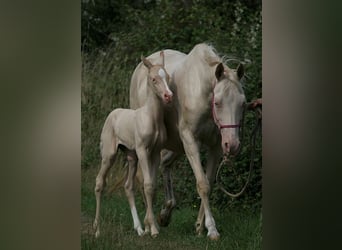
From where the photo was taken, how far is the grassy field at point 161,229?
14.9 ft

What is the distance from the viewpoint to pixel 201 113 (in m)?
4.57

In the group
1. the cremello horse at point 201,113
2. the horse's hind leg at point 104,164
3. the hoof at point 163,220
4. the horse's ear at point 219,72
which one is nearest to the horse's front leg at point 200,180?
the cremello horse at point 201,113

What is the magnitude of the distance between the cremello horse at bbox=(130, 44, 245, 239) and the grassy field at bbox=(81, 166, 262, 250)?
55mm

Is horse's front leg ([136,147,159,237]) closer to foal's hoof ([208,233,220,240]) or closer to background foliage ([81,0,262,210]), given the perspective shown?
background foliage ([81,0,262,210])

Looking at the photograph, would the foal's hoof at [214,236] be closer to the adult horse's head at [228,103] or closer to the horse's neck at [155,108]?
the adult horse's head at [228,103]

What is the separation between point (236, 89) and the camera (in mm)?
4465

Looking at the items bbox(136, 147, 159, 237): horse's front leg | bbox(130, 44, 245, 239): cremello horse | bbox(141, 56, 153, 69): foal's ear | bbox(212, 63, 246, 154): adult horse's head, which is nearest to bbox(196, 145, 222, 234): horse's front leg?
bbox(130, 44, 245, 239): cremello horse

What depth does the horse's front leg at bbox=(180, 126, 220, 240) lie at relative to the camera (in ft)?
15.1

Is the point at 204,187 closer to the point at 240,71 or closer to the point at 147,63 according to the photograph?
the point at 240,71

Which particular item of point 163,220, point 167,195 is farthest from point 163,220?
point 167,195

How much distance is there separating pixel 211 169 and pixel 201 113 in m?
0.33

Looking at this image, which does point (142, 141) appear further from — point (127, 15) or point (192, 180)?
point (127, 15)
